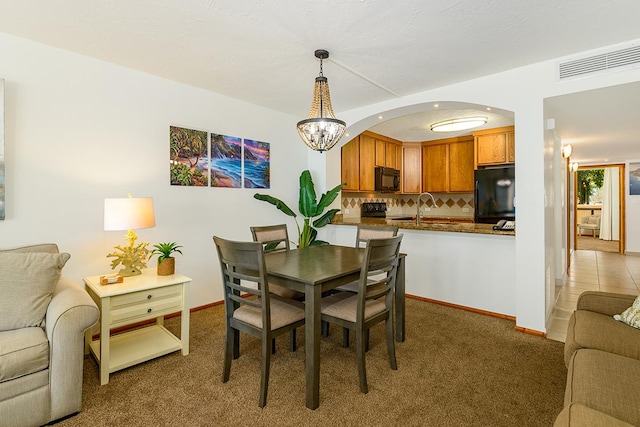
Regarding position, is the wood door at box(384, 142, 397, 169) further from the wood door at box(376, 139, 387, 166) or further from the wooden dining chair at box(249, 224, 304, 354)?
the wooden dining chair at box(249, 224, 304, 354)

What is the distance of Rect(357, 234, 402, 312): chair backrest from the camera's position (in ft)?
6.50

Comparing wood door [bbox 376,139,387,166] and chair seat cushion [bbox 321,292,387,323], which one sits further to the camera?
wood door [bbox 376,139,387,166]

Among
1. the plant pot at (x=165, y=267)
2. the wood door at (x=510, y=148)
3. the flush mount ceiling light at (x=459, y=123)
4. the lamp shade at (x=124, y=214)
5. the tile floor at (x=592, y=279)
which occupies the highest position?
the flush mount ceiling light at (x=459, y=123)

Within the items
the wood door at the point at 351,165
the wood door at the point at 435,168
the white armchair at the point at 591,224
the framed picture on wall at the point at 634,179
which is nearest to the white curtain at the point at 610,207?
the white armchair at the point at 591,224

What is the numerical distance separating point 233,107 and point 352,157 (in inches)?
84.4

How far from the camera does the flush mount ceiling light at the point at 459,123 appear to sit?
14.6 ft

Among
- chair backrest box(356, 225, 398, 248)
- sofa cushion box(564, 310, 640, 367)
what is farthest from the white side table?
sofa cushion box(564, 310, 640, 367)

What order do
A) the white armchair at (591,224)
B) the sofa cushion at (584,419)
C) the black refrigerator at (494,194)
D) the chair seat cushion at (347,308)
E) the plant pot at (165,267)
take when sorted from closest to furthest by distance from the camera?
the sofa cushion at (584,419) < the chair seat cushion at (347,308) < the plant pot at (165,267) < the black refrigerator at (494,194) < the white armchair at (591,224)

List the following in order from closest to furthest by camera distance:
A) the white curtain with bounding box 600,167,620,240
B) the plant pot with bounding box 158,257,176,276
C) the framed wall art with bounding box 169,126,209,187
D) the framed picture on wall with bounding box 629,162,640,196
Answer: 1. the plant pot with bounding box 158,257,176,276
2. the framed wall art with bounding box 169,126,209,187
3. the framed picture on wall with bounding box 629,162,640,196
4. the white curtain with bounding box 600,167,620,240

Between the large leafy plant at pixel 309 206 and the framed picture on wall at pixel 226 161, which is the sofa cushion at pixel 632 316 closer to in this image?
the large leafy plant at pixel 309 206

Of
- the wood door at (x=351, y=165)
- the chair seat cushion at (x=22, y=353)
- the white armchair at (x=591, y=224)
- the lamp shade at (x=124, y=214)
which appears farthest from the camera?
the white armchair at (x=591, y=224)

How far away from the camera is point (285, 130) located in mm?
4383

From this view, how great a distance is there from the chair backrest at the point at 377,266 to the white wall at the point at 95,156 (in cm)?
216

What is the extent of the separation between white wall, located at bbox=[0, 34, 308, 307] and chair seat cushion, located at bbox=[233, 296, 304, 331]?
63.5 inches
